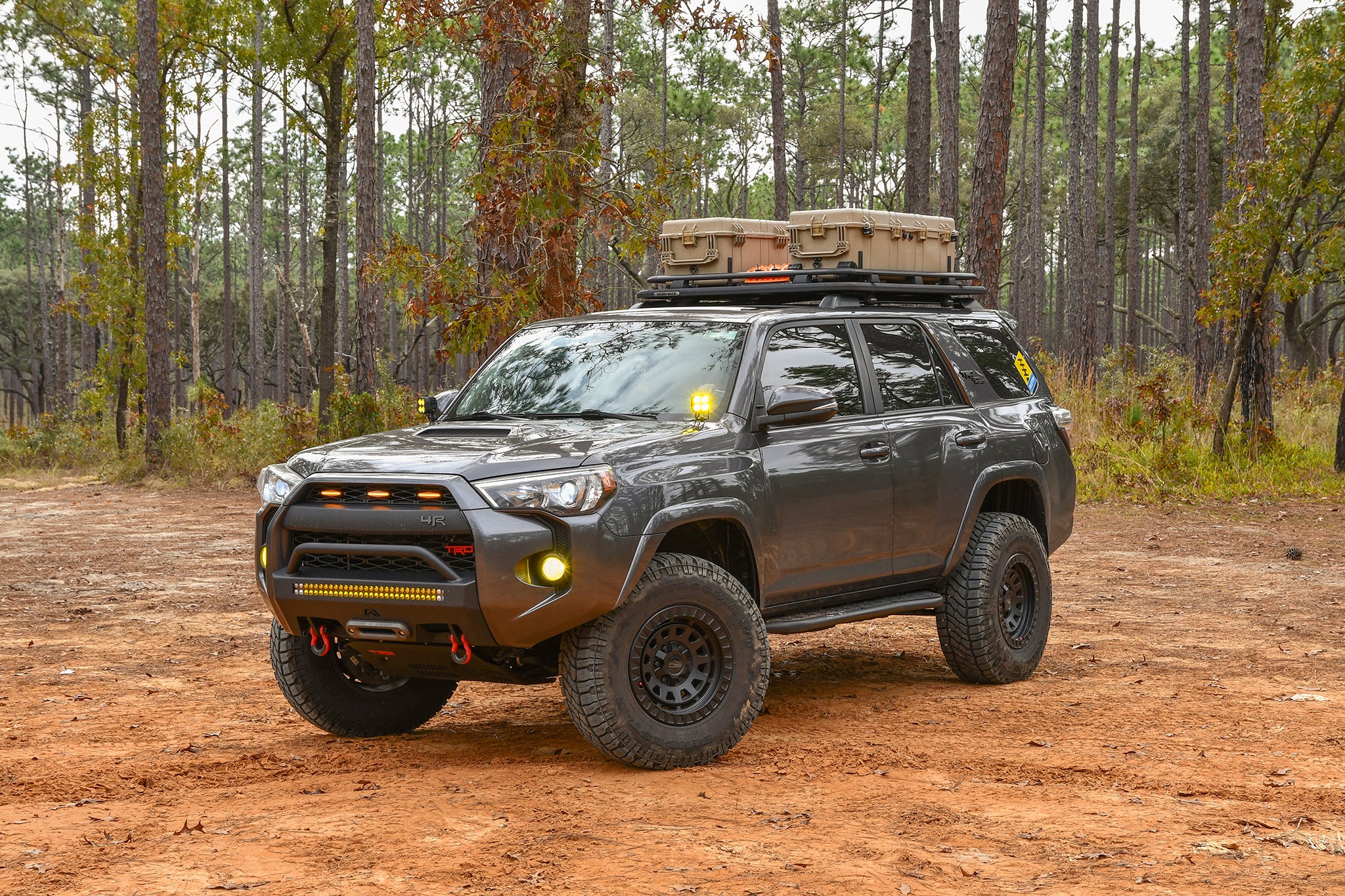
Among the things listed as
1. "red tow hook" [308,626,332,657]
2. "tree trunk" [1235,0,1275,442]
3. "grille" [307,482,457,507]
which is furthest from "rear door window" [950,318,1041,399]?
"tree trunk" [1235,0,1275,442]

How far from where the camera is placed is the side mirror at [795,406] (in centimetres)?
626

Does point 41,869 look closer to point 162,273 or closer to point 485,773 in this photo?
point 485,773

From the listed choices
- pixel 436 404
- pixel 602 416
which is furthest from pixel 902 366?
pixel 436 404

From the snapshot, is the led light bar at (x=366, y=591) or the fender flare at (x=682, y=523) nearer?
the led light bar at (x=366, y=591)

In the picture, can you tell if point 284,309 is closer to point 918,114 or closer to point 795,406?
point 918,114

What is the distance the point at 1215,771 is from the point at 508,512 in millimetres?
3154

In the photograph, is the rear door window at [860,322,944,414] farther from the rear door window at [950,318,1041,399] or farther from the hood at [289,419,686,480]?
the hood at [289,419,686,480]

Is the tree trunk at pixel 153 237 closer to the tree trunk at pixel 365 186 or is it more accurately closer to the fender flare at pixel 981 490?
the tree trunk at pixel 365 186

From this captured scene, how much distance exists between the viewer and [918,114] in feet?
81.7

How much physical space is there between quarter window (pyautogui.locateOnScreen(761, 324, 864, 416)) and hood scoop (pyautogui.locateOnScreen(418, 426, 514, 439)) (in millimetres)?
1340

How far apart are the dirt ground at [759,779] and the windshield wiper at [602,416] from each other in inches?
60.3

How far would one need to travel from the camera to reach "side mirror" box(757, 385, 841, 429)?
20.5 ft

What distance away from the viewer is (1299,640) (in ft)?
29.7

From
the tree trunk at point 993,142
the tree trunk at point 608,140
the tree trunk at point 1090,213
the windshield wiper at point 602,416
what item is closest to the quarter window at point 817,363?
the windshield wiper at point 602,416
